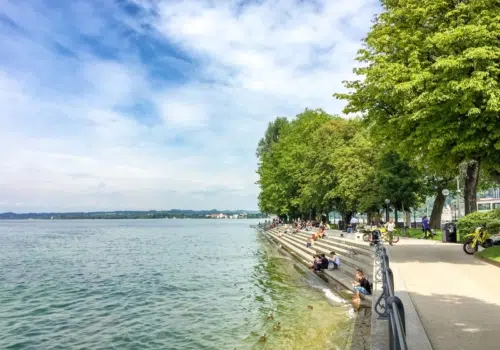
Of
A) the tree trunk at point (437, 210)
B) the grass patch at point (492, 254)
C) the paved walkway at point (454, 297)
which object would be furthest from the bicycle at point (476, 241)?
the tree trunk at point (437, 210)

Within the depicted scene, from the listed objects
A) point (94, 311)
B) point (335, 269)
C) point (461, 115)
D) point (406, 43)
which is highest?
point (406, 43)

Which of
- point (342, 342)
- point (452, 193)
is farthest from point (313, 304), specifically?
point (452, 193)

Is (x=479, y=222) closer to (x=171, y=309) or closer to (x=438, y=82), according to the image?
(x=438, y=82)

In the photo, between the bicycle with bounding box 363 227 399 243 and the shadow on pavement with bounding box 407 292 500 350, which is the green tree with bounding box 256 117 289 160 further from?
the shadow on pavement with bounding box 407 292 500 350

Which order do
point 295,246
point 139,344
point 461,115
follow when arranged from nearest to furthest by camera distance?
point 139,344, point 461,115, point 295,246

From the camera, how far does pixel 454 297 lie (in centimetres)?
1038

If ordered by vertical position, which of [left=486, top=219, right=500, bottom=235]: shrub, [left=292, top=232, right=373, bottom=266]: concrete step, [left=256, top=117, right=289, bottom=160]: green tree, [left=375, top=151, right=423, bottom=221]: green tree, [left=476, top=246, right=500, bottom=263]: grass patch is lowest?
[left=292, top=232, right=373, bottom=266]: concrete step

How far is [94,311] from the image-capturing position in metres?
18.6

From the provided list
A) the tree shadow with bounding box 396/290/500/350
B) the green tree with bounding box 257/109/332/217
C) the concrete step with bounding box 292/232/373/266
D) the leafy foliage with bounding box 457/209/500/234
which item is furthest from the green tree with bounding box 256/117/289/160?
the tree shadow with bounding box 396/290/500/350

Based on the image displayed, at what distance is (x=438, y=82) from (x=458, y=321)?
1055 centimetres

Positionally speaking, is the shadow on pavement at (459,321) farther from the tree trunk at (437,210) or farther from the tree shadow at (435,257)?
the tree trunk at (437,210)

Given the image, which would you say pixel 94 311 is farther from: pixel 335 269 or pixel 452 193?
pixel 452 193

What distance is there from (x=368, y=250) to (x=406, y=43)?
1043 cm

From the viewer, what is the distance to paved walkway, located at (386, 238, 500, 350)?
23.8ft
